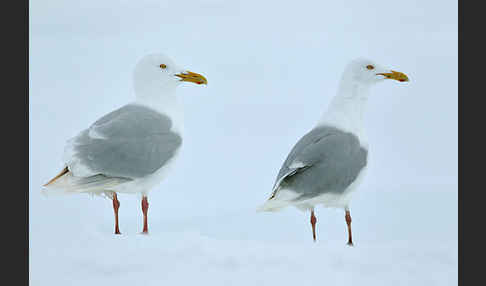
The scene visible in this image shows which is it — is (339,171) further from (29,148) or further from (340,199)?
(29,148)

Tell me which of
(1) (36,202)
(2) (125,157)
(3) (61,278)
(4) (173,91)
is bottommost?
(3) (61,278)

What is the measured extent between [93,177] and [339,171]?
4.84 ft

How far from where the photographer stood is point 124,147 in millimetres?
4570

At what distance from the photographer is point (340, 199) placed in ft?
15.5

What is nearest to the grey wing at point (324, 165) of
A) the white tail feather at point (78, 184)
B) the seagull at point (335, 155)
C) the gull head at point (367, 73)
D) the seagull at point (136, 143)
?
the seagull at point (335, 155)

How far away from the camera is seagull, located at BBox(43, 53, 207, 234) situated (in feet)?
14.9

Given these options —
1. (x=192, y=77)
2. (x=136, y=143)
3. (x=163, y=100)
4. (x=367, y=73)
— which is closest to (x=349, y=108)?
(x=367, y=73)

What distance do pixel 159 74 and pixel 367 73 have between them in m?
1.31

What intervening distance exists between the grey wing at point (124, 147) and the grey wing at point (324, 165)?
2.36 feet

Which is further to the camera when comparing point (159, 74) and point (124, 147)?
point (159, 74)

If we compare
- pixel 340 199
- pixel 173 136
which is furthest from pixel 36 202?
pixel 340 199

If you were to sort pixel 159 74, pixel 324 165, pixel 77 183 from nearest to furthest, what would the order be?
pixel 77 183 < pixel 324 165 < pixel 159 74

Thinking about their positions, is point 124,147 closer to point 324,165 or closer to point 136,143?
point 136,143

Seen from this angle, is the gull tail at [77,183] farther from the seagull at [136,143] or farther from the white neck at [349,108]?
the white neck at [349,108]
